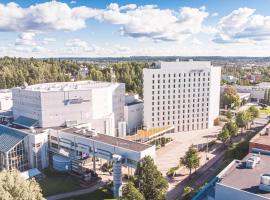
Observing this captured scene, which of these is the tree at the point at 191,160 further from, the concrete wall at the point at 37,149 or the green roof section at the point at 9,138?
the green roof section at the point at 9,138

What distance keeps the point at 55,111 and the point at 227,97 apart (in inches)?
3139

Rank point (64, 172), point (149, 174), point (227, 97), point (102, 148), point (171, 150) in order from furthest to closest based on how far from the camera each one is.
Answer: point (227, 97) < point (171, 150) < point (64, 172) < point (102, 148) < point (149, 174)

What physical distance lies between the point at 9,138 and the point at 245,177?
4982 cm

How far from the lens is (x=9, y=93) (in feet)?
330

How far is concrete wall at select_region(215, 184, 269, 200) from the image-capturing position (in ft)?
97.6

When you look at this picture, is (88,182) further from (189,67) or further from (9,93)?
(9,93)

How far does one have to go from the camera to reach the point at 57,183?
5309 centimetres

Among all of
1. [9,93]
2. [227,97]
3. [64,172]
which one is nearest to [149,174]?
[64,172]

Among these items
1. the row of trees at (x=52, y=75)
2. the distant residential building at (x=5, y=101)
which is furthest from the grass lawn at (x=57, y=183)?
the row of trees at (x=52, y=75)

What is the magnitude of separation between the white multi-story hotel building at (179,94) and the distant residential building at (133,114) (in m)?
3.56

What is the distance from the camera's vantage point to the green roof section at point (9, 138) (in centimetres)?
5878

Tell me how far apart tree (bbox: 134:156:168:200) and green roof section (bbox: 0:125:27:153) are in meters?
30.8

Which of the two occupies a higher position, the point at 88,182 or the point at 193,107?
the point at 193,107

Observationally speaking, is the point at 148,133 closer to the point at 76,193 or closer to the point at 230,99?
the point at 76,193
